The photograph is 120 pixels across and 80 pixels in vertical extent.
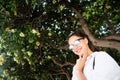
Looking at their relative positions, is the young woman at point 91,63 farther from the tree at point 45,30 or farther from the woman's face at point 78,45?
the tree at point 45,30

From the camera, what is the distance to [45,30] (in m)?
11.6

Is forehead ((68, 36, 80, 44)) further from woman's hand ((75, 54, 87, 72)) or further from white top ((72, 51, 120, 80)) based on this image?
white top ((72, 51, 120, 80))

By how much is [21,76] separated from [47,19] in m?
3.78

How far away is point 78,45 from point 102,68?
49 centimetres

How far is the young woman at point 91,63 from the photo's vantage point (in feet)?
9.30

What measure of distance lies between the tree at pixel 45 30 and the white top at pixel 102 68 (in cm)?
556

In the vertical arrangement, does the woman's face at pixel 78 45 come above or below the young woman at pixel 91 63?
above

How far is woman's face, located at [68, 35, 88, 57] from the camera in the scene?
10.7ft

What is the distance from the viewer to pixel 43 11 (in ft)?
35.7

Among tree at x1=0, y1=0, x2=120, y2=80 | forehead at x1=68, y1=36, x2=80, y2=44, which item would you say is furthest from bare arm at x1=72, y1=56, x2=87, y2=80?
tree at x1=0, y1=0, x2=120, y2=80

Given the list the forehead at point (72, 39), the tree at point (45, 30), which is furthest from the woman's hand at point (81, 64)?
the tree at point (45, 30)

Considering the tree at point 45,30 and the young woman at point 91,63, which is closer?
the young woman at point 91,63

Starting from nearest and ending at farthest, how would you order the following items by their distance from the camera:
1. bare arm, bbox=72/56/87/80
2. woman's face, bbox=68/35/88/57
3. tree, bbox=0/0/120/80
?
1. bare arm, bbox=72/56/87/80
2. woman's face, bbox=68/35/88/57
3. tree, bbox=0/0/120/80

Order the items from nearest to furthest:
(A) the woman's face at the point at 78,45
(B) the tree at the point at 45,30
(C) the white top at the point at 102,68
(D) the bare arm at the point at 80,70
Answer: (C) the white top at the point at 102,68 → (D) the bare arm at the point at 80,70 → (A) the woman's face at the point at 78,45 → (B) the tree at the point at 45,30
